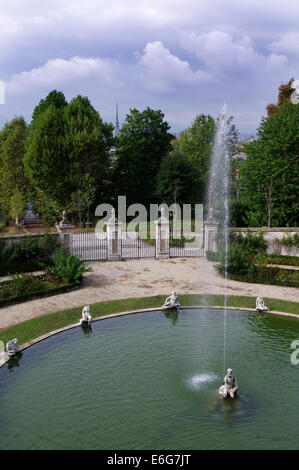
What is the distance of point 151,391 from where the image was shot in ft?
38.9

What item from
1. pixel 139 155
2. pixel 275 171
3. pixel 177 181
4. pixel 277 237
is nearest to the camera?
pixel 277 237

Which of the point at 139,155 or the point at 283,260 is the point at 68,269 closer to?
the point at 283,260

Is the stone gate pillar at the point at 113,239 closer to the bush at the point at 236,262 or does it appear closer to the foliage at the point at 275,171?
the bush at the point at 236,262

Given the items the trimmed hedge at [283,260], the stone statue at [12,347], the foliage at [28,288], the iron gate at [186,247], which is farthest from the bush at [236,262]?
the stone statue at [12,347]

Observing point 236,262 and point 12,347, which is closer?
point 12,347

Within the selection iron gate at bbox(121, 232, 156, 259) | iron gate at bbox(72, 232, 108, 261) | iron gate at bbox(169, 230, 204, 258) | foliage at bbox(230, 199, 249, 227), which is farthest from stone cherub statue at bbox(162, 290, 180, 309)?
foliage at bbox(230, 199, 249, 227)

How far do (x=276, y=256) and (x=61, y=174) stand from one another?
25.1 m

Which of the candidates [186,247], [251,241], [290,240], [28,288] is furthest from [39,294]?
[290,240]

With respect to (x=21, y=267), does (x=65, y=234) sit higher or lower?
higher

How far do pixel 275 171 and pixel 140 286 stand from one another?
19331mm

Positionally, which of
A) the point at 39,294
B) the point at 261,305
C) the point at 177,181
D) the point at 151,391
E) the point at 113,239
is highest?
the point at 177,181

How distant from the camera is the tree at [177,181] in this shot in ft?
154

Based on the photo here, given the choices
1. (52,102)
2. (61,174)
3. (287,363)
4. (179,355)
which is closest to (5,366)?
(179,355)

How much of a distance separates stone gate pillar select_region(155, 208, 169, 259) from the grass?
8.42m
